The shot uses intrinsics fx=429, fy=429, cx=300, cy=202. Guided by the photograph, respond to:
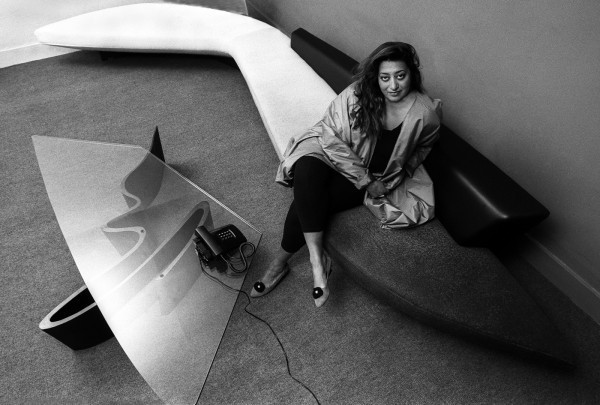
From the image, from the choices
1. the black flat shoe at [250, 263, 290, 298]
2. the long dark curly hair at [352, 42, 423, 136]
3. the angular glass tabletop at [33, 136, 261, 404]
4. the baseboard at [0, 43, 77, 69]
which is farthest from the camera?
the baseboard at [0, 43, 77, 69]

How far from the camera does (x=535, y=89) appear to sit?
66.2 inches

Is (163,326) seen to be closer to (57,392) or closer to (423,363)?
(57,392)

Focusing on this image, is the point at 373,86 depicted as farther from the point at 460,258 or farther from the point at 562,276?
the point at 562,276

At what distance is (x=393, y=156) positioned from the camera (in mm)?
1712

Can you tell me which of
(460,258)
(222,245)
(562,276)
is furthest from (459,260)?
(222,245)

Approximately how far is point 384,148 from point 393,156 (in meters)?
0.08

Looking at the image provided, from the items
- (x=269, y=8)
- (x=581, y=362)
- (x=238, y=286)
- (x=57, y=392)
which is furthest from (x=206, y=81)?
(x=581, y=362)

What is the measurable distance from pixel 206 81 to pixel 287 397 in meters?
2.66

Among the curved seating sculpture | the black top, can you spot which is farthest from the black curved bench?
the black top

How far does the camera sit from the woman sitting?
1.69 meters

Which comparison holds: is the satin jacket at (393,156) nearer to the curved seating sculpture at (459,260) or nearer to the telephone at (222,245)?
the curved seating sculpture at (459,260)

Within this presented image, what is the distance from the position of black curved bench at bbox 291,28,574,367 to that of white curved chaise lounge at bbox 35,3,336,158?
88 cm

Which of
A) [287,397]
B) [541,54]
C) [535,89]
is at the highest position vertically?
[541,54]

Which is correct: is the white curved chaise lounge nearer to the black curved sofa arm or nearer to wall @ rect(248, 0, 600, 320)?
wall @ rect(248, 0, 600, 320)
